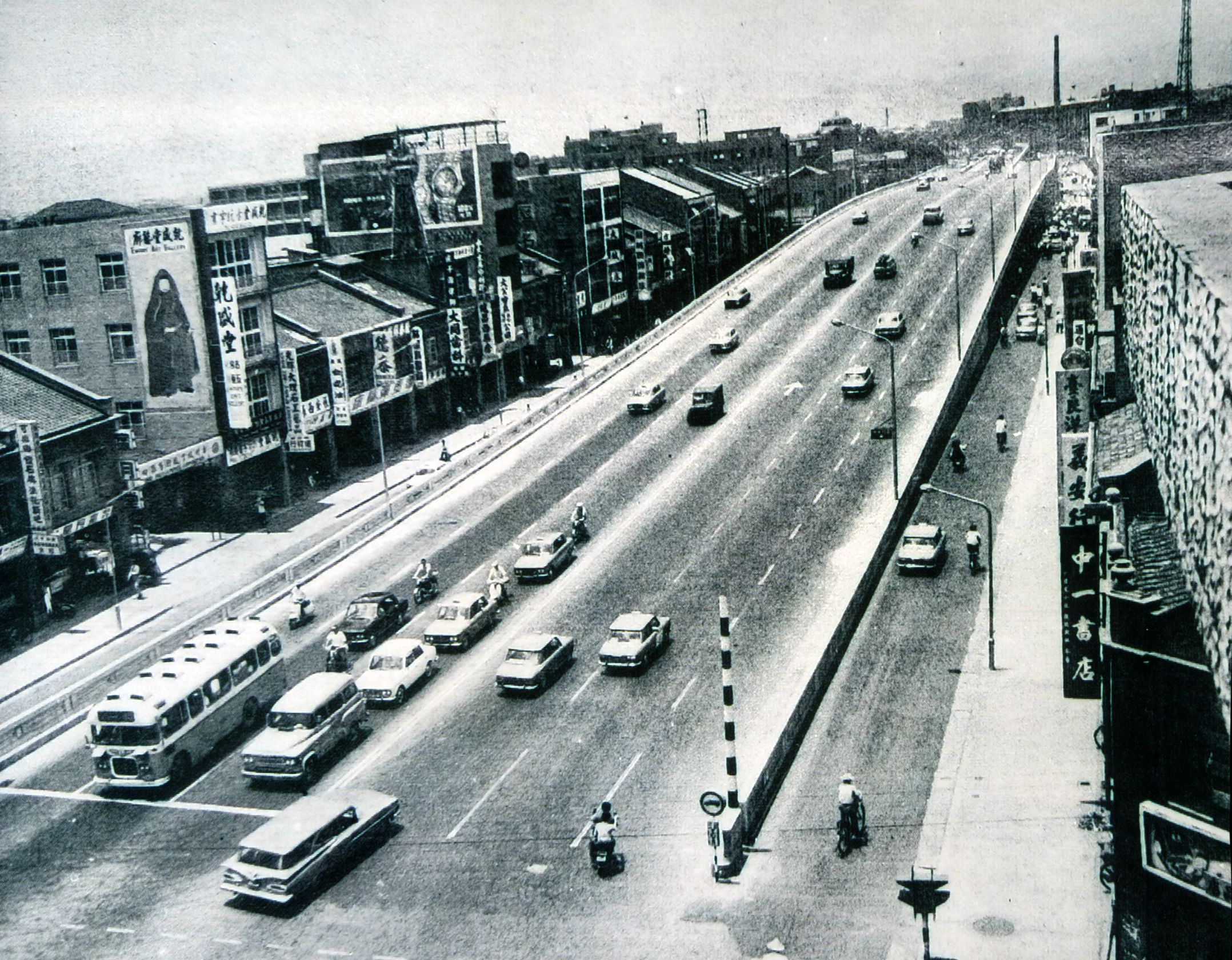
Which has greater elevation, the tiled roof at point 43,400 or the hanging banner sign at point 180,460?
the tiled roof at point 43,400

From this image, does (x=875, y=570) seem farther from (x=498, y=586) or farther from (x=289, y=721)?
(x=289, y=721)

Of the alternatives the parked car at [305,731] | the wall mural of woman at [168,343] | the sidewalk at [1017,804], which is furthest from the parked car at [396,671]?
the wall mural of woman at [168,343]

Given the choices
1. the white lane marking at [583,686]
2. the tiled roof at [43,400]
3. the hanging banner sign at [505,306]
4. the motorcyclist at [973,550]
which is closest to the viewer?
the white lane marking at [583,686]

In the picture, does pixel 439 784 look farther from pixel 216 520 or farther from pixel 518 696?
pixel 216 520

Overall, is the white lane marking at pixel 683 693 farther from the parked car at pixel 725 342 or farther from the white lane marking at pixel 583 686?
the parked car at pixel 725 342

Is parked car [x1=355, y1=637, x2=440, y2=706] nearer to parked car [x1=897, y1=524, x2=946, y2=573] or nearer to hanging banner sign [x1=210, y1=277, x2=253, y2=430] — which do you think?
parked car [x1=897, y1=524, x2=946, y2=573]

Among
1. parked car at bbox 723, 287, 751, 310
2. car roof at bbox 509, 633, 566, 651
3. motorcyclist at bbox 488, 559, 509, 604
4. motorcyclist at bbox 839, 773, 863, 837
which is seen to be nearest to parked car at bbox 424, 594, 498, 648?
motorcyclist at bbox 488, 559, 509, 604
